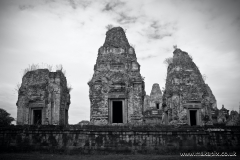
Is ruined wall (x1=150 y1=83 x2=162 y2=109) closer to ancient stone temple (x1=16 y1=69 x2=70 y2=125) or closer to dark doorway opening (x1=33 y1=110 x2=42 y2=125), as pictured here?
ancient stone temple (x1=16 y1=69 x2=70 y2=125)

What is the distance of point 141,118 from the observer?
13.1 meters

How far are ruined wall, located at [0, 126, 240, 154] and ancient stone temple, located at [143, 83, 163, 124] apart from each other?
639 inches

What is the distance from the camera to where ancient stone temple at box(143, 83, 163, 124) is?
27377 millimetres

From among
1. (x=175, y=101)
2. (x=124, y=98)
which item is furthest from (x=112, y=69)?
(x=175, y=101)

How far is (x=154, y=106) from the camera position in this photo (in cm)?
2953

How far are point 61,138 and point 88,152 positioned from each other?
1.44 m

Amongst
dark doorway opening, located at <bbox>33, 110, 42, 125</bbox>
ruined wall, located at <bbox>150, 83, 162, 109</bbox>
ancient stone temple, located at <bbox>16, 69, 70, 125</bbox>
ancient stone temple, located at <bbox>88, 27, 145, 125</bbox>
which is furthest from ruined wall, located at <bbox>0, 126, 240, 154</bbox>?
ruined wall, located at <bbox>150, 83, 162, 109</bbox>

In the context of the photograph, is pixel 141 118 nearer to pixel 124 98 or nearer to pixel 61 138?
pixel 124 98

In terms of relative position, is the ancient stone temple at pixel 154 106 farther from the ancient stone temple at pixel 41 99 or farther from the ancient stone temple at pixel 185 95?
the ancient stone temple at pixel 41 99

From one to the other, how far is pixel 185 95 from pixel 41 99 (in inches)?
376

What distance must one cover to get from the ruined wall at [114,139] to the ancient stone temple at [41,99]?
361cm

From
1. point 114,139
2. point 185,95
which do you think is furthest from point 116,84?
point 185,95

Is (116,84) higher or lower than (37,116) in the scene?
higher

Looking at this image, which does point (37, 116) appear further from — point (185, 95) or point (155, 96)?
point (155, 96)
